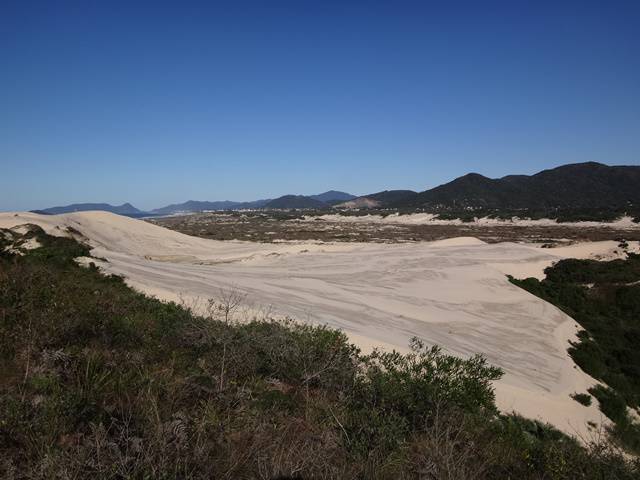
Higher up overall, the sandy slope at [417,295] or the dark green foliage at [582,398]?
the sandy slope at [417,295]

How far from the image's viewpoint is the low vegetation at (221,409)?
3449 mm

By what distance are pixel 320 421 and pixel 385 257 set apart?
3029 cm

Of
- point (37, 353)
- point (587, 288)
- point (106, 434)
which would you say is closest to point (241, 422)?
point (106, 434)

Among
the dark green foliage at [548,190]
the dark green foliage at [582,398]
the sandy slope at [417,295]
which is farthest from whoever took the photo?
the dark green foliage at [548,190]

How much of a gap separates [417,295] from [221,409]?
20.0m

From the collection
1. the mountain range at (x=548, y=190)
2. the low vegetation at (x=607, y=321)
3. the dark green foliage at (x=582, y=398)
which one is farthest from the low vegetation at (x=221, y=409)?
the mountain range at (x=548, y=190)

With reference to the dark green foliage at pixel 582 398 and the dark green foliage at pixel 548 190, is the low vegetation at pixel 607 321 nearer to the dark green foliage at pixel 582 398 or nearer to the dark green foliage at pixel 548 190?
the dark green foliage at pixel 582 398

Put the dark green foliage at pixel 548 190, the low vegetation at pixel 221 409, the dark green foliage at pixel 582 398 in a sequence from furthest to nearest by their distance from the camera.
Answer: the dark green foliage at pixel 548 190 < the dark green foliage at pixel 582 398 < the low vegetation at pixel 221 409

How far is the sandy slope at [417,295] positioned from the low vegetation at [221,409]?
19.1 ft

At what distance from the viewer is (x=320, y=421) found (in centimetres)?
509

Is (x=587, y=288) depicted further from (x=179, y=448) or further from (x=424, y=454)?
(x=179, y=448)

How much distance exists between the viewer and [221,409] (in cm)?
469

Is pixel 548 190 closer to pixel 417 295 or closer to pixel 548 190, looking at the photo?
pixel 548 190

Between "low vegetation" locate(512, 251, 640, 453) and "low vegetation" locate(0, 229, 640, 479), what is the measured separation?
743cm
